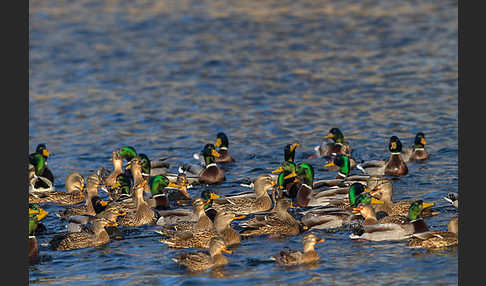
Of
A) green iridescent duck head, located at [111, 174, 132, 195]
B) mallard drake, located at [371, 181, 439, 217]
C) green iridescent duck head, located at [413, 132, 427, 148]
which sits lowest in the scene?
mallard drake, located at [371, 181, 439, 217]

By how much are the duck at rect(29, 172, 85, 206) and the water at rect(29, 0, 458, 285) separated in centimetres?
31

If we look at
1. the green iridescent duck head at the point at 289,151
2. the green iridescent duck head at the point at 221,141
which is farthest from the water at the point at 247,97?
the green iridescent duck head at the point at 289,151

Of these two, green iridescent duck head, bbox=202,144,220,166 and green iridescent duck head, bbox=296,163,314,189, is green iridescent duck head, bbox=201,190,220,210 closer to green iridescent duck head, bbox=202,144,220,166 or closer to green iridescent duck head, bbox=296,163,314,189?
green iridescent duck head, bbox=296,163,314,189

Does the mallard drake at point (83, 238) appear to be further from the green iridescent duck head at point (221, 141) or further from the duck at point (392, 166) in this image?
the duck at point (392, 166)

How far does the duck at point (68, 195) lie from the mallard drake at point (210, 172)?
240 centimetres

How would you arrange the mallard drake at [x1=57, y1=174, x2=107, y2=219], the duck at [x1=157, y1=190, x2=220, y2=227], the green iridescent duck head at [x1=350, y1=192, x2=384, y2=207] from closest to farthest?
the green iridescent duck head at [x1=350, y1=192, x2=384, y2=207], the duck at [x1=157, y1=190, x2=220, y2=227], the mallard drake at [x1=57, y1=174, x2=107, y2=219]

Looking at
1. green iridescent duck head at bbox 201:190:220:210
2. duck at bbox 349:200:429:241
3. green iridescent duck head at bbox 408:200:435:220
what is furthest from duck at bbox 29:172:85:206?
green iridescent duck head at bbox 408:200:435:220

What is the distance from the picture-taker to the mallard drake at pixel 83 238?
569 inches

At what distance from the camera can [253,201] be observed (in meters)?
16.7

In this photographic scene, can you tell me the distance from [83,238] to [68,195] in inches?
128

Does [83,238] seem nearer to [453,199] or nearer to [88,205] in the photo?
[88,205]

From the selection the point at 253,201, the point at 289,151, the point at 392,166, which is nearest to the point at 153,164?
the point at 289,151

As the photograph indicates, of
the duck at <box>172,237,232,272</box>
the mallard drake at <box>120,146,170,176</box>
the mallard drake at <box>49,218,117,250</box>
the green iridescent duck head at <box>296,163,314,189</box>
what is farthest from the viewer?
the mallard drake at <box>120,146,170,176</box>

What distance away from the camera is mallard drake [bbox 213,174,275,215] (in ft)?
54.1
